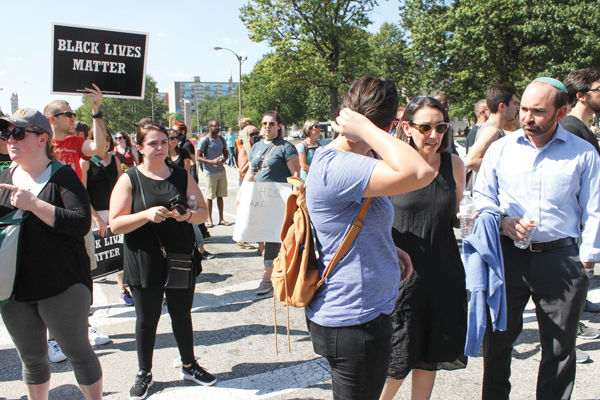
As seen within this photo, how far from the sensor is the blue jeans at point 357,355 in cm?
183

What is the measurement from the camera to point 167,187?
3.29m

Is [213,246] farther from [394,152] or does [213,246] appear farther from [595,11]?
[595,11]

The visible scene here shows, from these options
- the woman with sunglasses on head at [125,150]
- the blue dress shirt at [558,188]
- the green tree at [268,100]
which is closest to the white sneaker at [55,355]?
the blue dress shirt at [558,188]

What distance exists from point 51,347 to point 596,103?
471 centimetres

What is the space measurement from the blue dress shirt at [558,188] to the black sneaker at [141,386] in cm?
253

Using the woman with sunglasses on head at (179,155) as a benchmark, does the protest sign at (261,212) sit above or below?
below

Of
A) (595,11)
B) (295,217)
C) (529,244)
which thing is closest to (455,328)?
(529,244)

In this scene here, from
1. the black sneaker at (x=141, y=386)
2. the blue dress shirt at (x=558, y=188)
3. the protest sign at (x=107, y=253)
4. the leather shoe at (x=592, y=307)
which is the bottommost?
the black sneaker at (x=141, y=386)

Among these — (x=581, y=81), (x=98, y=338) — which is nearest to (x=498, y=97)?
(x=581, y=81)

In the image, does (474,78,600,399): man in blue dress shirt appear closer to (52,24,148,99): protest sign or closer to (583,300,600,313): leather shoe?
(583,300,600,313): leather shoe

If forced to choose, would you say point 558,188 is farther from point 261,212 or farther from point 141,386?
point 261,212

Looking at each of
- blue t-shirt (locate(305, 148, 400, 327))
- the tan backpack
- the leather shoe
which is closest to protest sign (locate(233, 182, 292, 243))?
the leather shoe

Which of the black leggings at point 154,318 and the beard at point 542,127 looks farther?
the black leggings at point 154,318

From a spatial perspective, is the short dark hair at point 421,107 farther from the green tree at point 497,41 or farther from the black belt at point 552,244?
the green tree at point 497,41
